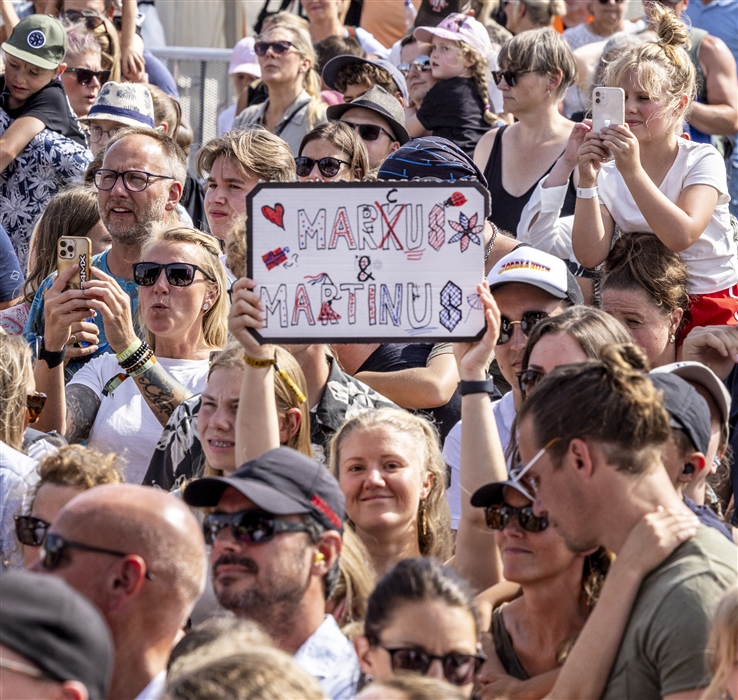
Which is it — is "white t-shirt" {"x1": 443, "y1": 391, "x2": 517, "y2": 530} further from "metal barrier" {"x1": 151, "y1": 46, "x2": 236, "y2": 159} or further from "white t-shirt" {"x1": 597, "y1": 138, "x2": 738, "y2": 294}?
"metal barrier" {"x1": 151, "y1": 46, "x2": 236, "y2": 159}

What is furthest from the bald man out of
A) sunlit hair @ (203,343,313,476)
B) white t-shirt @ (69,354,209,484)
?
white t-shirt @ (69,354,209,484)

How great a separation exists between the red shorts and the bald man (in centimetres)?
267

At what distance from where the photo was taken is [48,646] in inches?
85.7

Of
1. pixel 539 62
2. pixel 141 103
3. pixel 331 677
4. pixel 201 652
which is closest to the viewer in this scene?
pixel 201 652

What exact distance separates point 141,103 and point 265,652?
5.25 m

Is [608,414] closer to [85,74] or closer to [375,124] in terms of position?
[375,124]

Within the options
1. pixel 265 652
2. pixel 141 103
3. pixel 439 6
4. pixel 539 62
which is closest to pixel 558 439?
pixel 265 652

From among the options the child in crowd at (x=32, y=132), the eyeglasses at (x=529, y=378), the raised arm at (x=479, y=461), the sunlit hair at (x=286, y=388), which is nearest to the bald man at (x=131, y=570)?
the raised arm at (x=479, y=461)

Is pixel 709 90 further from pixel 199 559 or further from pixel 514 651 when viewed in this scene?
pixel 199 559

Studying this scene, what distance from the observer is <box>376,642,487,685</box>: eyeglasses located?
2814 mm

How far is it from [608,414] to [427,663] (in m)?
0.73

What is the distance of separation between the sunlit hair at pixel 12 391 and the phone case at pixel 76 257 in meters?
0.55

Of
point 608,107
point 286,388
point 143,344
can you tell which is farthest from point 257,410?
point 608,107

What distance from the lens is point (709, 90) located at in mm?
7027
